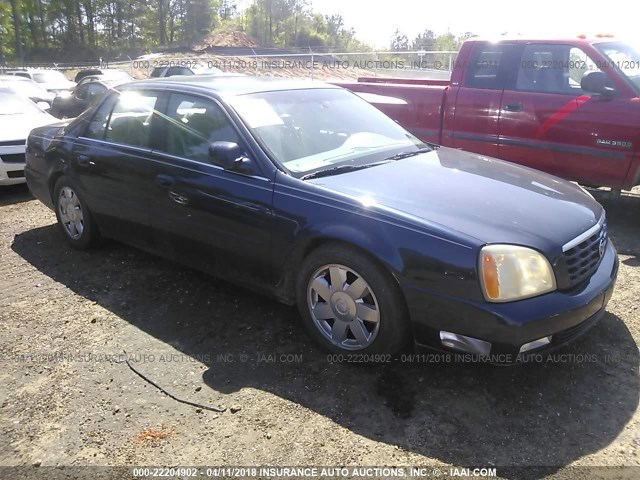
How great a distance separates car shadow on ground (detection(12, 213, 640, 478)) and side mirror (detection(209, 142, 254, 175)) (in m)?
1.07

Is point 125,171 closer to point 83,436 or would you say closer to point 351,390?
point 83,436

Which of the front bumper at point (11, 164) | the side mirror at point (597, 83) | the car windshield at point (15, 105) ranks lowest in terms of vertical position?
the front bumper at point (11, 164)

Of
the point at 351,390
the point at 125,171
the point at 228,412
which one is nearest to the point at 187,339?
the point at 228,412

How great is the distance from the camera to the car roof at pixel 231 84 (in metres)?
3.89

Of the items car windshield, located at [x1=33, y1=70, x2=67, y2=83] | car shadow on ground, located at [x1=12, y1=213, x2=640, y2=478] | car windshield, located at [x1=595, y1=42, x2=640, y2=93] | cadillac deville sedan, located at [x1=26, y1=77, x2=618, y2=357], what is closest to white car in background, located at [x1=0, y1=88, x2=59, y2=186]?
cadillac deville sedan, located at [x1=26, y1=77, x2=618, y2=357]

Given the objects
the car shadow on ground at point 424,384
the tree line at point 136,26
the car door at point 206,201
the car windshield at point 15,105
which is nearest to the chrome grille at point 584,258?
the car shadow on ground at point 424,384

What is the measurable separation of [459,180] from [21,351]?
3003 mm

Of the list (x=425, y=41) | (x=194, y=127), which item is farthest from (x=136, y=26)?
(x=194, y=127)

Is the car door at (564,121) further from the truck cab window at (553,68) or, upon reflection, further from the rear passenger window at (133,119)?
the rear passenger window at (133,119)

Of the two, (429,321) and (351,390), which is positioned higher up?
(429,321)

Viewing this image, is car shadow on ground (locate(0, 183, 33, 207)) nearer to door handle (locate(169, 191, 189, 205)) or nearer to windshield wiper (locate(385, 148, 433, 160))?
door handle (locate(169, 191, 189, 205))

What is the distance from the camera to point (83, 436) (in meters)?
2.62

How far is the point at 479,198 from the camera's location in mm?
3086

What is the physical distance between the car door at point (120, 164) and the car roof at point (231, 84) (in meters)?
0.15
